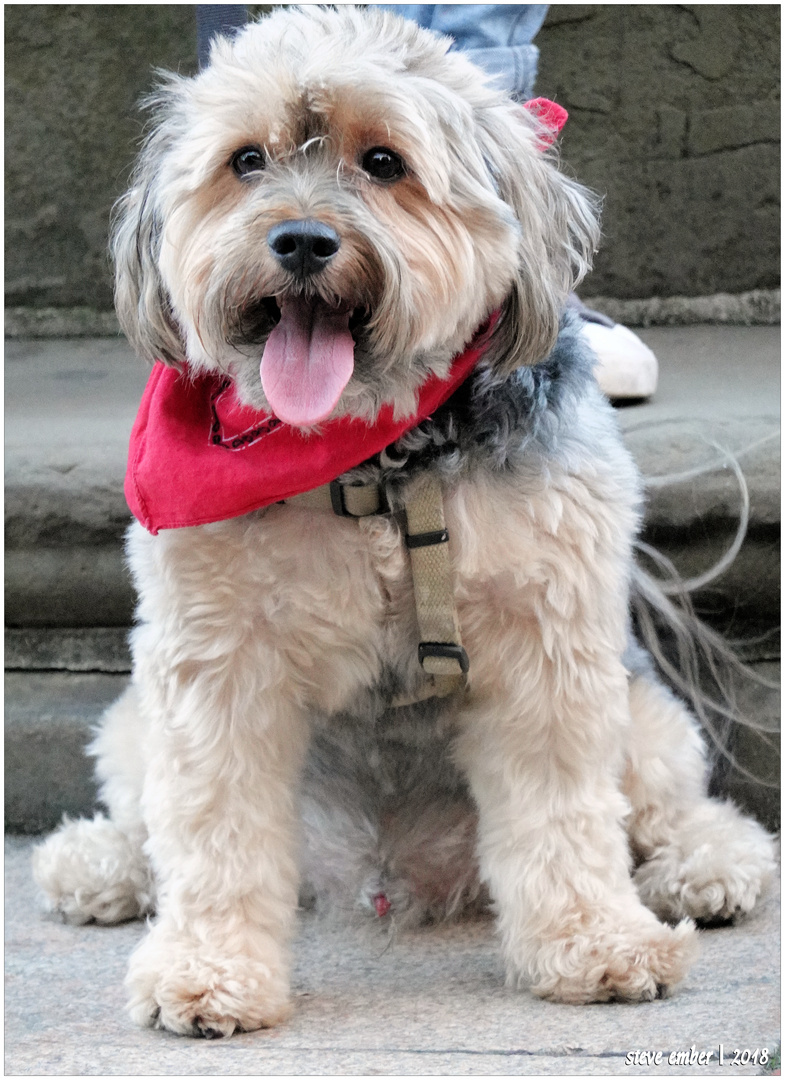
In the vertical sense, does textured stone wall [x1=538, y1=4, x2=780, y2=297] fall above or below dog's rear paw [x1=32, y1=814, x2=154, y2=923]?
above

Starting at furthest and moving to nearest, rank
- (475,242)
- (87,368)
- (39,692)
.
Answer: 1. (87,368)
2. (39,692)
3. (475,242)

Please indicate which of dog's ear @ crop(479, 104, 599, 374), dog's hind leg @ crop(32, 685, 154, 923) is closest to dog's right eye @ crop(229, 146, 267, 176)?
dog's ear @ crop(479, 104, 599, 374)

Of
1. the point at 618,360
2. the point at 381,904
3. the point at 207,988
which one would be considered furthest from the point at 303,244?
the point at 618,360

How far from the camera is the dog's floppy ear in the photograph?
195 cm

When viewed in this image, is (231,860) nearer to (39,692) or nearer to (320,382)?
(320,382)

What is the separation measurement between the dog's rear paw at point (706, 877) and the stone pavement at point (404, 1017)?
55mm

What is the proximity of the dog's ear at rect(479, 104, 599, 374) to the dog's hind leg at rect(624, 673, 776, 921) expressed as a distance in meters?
0.82

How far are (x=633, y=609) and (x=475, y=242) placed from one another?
110 centimetres

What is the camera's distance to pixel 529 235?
6.15 feet

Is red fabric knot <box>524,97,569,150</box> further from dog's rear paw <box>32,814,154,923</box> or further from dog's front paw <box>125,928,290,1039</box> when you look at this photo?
dog's rear paw <box>32,814,154,923</box>

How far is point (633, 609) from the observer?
2.70m

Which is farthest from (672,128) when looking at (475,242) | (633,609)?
(475,242)

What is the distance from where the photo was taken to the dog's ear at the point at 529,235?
185cm

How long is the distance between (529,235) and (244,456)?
1.67 ft
